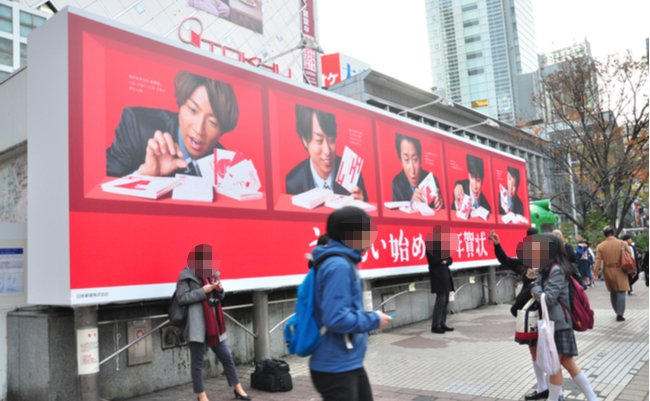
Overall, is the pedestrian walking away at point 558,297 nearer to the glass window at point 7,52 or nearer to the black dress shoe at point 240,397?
the black dress shoe at point 240,397

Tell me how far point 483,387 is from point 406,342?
10.3ft

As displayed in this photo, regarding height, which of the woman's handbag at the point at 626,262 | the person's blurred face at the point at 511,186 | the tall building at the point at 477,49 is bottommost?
the woman's handbag at the point at 626,262

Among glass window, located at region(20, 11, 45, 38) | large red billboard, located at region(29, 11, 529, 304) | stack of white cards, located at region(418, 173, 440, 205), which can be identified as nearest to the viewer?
large red billboard, located at region(29, 11, 529, 304)

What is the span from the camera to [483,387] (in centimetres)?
589

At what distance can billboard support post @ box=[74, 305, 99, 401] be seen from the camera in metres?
5.23

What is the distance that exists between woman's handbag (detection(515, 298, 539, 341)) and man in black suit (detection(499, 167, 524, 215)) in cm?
1029

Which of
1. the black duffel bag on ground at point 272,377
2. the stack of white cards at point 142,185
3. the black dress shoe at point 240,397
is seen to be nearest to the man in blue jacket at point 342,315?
the black dress shoe at point 240,397

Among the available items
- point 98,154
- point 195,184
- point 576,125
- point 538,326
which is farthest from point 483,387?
point 576,125

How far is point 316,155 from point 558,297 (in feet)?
15.2

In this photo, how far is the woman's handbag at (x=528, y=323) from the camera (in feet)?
16.3

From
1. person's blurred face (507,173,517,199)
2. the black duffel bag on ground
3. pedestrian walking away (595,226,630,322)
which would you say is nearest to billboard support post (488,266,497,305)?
person's blurred face (507,173,517,199)

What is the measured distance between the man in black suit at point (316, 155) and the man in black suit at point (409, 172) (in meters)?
1.72

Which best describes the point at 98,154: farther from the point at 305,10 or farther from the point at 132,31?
the point at 305,10

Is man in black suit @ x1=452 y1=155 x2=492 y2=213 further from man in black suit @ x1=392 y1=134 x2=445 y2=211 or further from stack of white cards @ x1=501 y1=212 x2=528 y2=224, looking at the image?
man in black suit @ x1=392 y1=134 x2=445 y2=211
